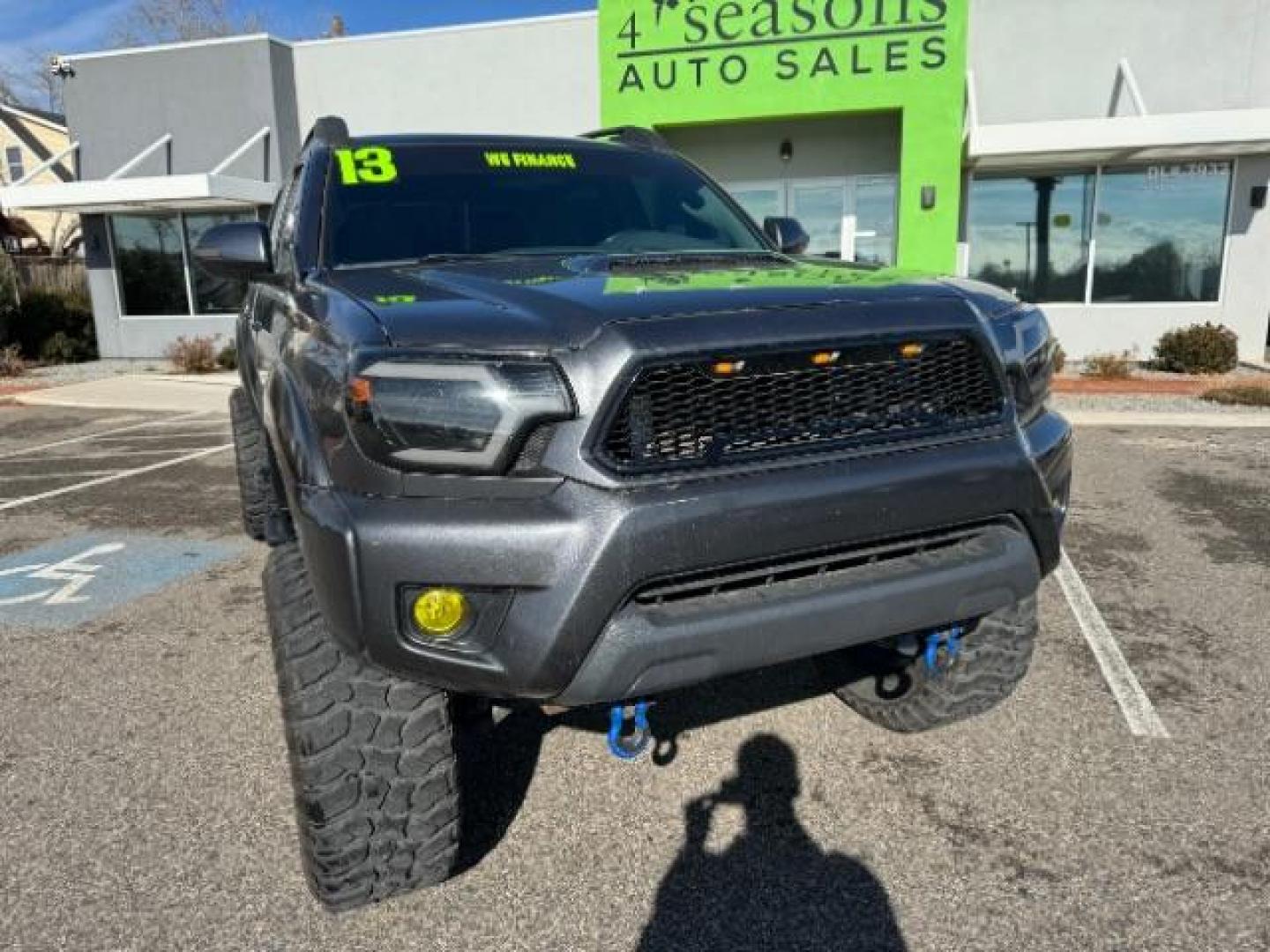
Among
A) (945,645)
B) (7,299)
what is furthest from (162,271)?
(945,645)

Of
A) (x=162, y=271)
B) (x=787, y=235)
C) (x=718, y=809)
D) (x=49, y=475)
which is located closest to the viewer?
(x=718, y=809)

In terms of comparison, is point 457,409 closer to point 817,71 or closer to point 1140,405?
point 1140,405

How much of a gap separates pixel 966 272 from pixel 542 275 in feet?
43.0

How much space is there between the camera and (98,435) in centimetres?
1009

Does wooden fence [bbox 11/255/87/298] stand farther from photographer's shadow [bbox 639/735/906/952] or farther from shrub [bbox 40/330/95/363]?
photographer's shadow [bbox 639/735/906/952]

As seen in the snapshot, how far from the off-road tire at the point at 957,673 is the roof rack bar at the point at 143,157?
639 inches

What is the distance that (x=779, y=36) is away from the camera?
499 inches

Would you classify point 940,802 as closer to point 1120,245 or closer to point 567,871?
point 567,871

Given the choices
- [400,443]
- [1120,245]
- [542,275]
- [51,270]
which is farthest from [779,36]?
[51,270]

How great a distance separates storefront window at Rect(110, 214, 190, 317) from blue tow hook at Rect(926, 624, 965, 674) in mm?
17193

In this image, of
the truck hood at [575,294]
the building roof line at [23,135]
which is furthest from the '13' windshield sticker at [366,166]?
the building roof line at [23,135]

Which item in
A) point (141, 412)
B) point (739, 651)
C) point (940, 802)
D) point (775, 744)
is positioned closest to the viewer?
point (739, 651)

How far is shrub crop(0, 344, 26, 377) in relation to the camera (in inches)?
604

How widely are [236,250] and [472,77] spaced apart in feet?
42.9
